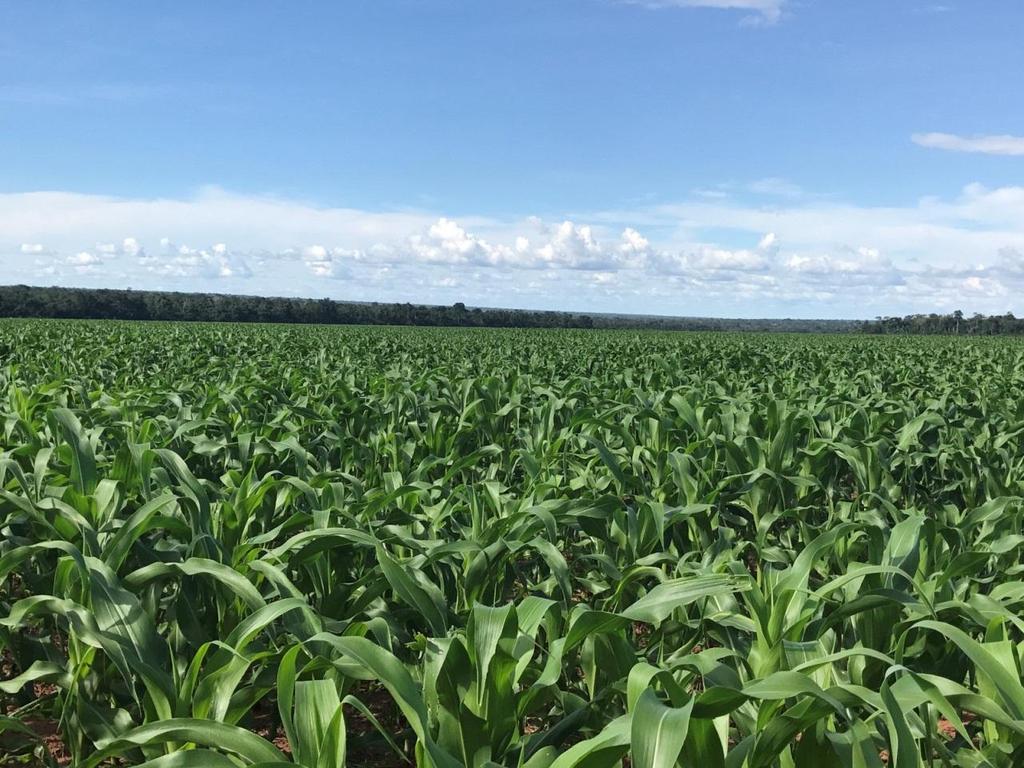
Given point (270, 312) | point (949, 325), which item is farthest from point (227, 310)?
point (949, 325)

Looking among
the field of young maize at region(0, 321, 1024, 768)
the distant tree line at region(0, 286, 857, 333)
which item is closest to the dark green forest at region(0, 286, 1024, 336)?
the distant tree line at region(0, 286, 857, 333)

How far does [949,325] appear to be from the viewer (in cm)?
11156

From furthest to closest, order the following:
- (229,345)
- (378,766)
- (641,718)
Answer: (229,345), (378,766), (641,718)

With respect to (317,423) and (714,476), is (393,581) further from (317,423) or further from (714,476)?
(317,423)

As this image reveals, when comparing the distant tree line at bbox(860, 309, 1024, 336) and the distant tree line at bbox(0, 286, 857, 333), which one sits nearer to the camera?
the distant tree line at bbox(0, 286, 857, 333)

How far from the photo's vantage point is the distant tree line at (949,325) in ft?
339

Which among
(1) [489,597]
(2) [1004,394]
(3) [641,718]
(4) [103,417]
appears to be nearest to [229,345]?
(4) [103,417]

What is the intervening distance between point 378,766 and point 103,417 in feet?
15.2

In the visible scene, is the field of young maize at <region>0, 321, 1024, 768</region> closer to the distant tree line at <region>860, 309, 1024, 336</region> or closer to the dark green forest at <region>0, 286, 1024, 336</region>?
the dark green forest at <region>0, 286, 1024, 336</region>

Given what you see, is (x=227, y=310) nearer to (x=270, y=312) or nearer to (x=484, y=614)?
(x=270, y=312)

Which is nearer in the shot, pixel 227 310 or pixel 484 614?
pixel 484 614

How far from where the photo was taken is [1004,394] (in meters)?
10.7

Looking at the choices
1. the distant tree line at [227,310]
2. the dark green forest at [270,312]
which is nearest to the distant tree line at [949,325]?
the dark green forest at [270,312]

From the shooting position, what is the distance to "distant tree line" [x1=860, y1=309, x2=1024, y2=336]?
103188mm
